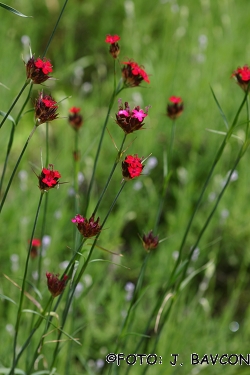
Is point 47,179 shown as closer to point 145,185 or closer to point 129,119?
point 129,119

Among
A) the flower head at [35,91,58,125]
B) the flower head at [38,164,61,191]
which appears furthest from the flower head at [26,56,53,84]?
the flower head at [38,164,61,191]

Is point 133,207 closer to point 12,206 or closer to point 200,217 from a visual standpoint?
point 200,217

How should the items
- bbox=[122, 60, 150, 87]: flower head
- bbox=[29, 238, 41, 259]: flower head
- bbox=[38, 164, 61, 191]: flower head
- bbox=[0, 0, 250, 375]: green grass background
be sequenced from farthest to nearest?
bbox=[0, 0, 250, 375]: green grass background → bbox=[29, 238, 41, 259]: flower head → bbox=[122, 60, 150, 87]: flower head → bbox=[38, 164, 61, 191]: flower head

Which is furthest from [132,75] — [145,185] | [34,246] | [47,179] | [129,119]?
[145,185]

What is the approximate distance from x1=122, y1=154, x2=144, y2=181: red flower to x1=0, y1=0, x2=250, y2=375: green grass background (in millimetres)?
393

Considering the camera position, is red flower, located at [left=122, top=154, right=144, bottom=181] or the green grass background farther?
the green grass background

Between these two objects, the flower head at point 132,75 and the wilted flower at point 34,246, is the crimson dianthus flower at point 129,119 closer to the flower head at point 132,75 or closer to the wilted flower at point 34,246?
the flower head at point 132,75

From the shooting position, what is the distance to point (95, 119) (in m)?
2.44

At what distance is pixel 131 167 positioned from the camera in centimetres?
80

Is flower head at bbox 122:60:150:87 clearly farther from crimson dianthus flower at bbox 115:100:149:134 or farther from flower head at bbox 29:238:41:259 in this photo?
flower head at bbox 29:238:41:259

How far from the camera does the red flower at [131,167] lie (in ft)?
2.62

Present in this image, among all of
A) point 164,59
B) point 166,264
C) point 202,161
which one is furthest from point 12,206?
point 164,59

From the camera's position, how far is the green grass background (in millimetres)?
1649

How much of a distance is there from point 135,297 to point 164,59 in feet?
6.14
